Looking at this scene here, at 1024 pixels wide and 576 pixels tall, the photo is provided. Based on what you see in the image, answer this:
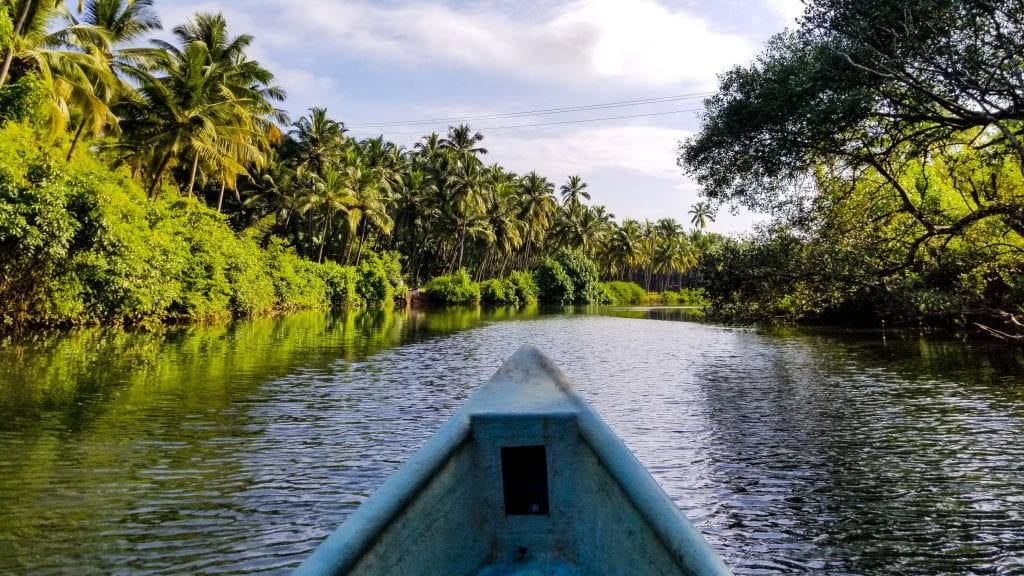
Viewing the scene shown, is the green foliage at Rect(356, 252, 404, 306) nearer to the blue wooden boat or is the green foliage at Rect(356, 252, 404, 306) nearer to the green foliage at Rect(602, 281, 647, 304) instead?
the green foliage at Rect(602, 281, 647, 304)

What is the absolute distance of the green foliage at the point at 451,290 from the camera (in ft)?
198

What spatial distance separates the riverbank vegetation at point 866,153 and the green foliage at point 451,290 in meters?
46.1

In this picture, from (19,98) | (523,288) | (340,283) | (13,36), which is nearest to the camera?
(19,98)

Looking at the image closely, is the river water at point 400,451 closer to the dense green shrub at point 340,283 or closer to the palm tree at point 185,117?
the palm tree at point 185,117

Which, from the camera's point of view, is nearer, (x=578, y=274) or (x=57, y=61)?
(x=57, y=61)

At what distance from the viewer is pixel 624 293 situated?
308 ft

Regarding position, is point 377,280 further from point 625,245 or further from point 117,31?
point 625,245

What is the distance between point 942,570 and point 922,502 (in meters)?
1.77

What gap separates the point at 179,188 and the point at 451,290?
1043 inches

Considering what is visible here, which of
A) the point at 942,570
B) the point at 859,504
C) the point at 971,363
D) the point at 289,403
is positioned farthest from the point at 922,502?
the point at 971,363

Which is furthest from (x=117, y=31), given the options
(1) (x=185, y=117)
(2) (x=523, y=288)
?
(2) (x=523, y=288)

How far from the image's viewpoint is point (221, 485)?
20.9 feet

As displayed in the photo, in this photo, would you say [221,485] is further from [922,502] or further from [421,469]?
[922,502]

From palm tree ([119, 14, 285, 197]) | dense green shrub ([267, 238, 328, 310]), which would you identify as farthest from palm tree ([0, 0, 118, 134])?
dense green shrub ([267, 238, 328, 310])
